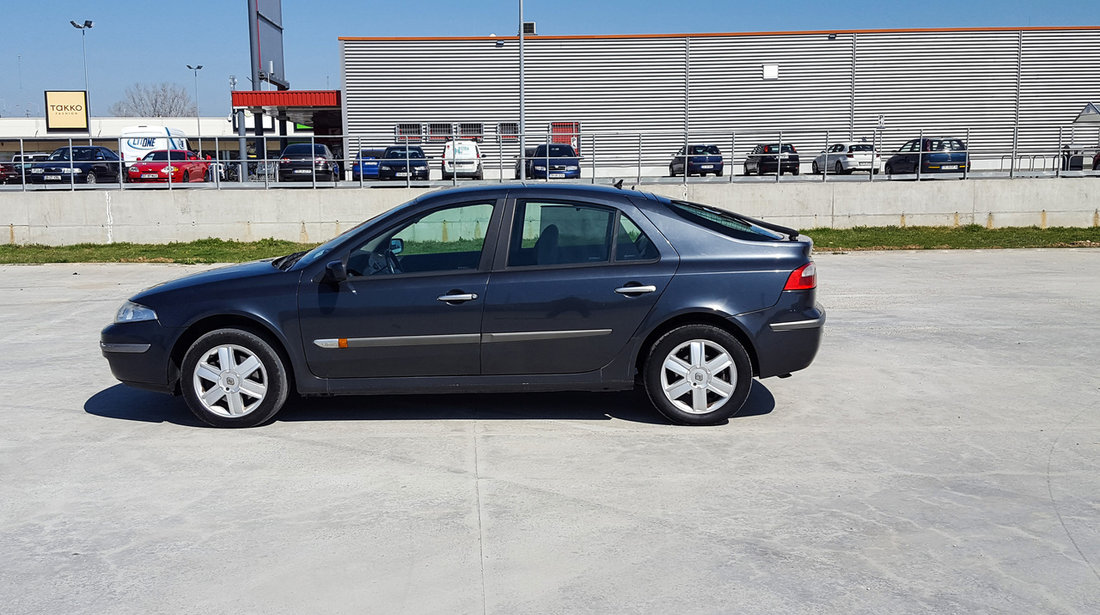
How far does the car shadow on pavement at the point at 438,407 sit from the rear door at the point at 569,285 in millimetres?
568

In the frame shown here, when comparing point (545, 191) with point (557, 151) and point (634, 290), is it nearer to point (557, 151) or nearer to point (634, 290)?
point (634, 290)

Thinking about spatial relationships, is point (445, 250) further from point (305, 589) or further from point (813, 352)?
point (305, 589)

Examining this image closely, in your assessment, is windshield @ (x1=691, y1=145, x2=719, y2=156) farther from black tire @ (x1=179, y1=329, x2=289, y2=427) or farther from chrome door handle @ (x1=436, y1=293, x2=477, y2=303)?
black tire @ (x1=179, y1=329, x2=289, y2=427)

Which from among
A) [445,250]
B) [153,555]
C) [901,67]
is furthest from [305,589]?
[901,67]

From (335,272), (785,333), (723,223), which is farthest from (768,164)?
(335,272)

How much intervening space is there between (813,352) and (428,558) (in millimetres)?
3168

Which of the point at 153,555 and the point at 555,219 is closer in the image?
the point at 153,555

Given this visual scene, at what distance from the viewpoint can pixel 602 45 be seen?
47.2 m

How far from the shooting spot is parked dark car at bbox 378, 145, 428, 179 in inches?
963

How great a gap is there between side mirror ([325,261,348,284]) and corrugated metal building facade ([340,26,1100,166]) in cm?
4136

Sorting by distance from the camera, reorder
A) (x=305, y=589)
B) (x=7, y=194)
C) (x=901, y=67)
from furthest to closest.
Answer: (x=901, y=67), (x=7, y=194), (x=305, y=589)

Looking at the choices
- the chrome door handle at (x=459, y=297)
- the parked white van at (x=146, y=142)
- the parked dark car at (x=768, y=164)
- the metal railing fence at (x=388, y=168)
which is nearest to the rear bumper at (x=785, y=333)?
the chrome door handle at (x=459, y=297)

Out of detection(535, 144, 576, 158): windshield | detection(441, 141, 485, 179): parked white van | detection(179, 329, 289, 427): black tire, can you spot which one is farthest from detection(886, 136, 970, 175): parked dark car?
detection(179, 329, 289, 427): black tire

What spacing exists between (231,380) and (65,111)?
275 ft
